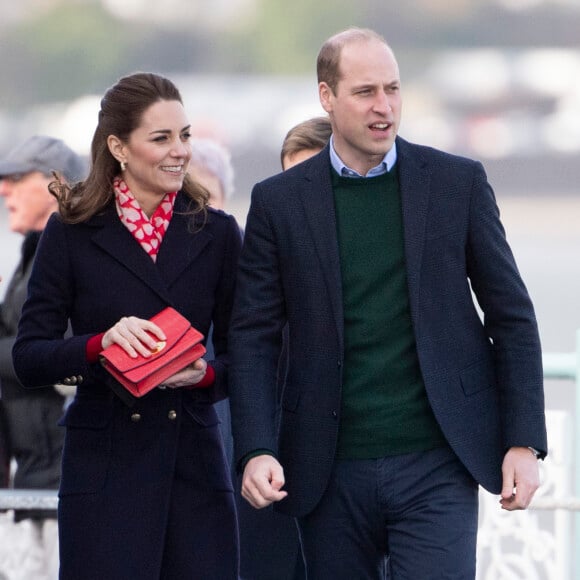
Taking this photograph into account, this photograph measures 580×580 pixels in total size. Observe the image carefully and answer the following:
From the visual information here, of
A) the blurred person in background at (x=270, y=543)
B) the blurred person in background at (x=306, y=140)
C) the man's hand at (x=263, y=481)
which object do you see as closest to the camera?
the man's hand at (x=263, y=481)

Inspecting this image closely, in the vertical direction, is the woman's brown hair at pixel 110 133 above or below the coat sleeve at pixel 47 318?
above

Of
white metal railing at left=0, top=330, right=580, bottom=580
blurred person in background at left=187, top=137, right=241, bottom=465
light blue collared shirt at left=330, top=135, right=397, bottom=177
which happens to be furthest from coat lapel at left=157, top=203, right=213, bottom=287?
white metal railing at left=0, top=330, right=580, bottom=580

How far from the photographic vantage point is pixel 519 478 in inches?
124

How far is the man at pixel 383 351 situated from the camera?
3188 mm

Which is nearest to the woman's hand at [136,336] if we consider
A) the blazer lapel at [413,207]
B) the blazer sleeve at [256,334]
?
the blazer sleeve at [256,334]

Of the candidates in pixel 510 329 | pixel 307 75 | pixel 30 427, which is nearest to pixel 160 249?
pixel 510 329

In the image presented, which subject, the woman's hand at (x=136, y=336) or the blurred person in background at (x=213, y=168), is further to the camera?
the blurred person in background at (x=213, y=168)

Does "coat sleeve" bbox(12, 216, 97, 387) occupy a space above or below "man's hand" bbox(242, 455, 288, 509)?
above

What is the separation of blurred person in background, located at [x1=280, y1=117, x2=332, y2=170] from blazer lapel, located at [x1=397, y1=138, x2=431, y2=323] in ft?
2.93

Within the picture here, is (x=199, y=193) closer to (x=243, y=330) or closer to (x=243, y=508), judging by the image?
(x=243, y=330)

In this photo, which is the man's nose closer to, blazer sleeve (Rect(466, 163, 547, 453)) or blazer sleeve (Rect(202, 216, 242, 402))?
blazer sleeve (Rect(466, 163, 547, 453))

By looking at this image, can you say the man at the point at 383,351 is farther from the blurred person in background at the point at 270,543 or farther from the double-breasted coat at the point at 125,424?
the blurred person in background at the point at 270,543

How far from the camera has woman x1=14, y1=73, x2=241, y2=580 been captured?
3.26m

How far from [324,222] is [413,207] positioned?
0.19m
